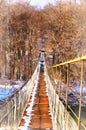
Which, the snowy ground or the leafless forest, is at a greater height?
the leafless forest

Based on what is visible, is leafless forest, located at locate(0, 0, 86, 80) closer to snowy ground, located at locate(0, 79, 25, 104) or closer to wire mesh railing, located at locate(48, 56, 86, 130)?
snowy ground, located at locate(0, 79, 25, 104)

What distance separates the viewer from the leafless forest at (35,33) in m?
17.8

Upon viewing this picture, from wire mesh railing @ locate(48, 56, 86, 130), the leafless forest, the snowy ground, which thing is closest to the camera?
wire mesh railing @ locate(48, 56, 86, 130)

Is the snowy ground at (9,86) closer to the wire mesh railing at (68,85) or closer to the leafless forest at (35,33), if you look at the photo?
the leafless forest at (35,33)

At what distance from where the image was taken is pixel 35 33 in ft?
64.8

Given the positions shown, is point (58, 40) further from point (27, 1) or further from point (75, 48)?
point (27, 1)

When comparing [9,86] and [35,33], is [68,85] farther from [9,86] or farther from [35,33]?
[35,33]

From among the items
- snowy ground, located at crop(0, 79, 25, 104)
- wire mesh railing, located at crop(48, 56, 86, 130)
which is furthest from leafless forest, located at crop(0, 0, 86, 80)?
wire mesh railing, located at crop(48, 56, 86, 130)

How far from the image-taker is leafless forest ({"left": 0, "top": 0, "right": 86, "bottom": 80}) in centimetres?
1780

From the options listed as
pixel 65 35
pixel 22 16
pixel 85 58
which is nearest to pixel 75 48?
pixel 65 35

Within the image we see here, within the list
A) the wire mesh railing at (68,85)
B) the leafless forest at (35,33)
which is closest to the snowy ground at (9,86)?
the leafless forest at (35,33)

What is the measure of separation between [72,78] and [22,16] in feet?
15.7

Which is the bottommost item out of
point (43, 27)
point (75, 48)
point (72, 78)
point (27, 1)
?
point (72, 78)

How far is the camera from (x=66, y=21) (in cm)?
1828
